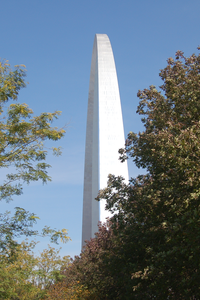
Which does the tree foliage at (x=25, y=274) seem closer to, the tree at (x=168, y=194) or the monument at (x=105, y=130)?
the tree at (x=168, y=194)

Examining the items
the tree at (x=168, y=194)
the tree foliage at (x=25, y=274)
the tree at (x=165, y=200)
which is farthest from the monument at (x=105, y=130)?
the tree at (x=168, y=194)

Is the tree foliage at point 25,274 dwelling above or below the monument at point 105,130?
below

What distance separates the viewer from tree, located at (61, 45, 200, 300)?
6.36m

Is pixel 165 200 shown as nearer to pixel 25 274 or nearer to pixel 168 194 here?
pixel 168 194

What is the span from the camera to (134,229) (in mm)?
8852

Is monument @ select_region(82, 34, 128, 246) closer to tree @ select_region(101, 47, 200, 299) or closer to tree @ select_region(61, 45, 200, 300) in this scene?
tree @ select_region(61, 45, 200, 300)

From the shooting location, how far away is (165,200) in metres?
7.75

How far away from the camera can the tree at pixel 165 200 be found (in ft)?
20.9

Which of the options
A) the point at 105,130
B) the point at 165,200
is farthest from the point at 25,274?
the point at 105,130

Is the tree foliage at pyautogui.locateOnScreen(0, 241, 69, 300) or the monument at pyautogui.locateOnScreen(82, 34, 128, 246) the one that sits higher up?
the monument at pyautogui.locateOnScreen(82, 34, 128, 246)

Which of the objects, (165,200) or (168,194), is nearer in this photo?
(168,194)

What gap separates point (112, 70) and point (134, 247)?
20.7 meters

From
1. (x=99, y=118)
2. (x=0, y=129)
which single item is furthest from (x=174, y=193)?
(x=99, y=118)

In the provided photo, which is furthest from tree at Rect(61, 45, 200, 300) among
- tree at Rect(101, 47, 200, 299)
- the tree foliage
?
the tree foliage
